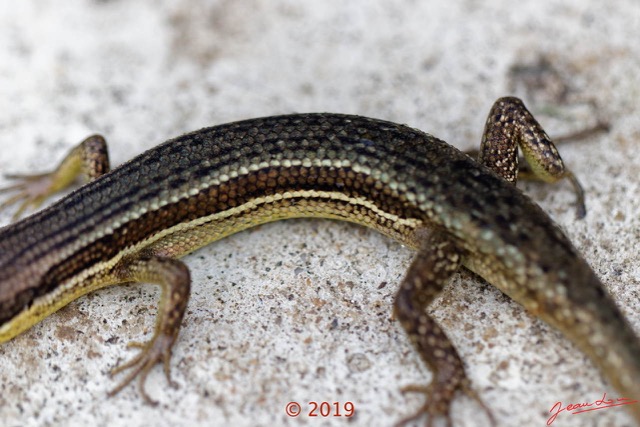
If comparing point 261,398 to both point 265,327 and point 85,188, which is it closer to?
point 265,327

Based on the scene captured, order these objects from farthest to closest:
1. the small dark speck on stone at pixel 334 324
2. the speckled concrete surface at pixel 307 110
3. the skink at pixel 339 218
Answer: the small dark speck on stone at pixel 334 324 → the speckled concrete surface at pixel 307 110 → the skink at pixel 339 218

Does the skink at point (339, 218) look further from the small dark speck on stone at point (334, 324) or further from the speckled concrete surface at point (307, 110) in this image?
the small dark speck on stone at point (334, 324)

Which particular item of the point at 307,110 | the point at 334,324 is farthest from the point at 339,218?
the point at 307,110

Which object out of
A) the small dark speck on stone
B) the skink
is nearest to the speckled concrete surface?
the small dark speck on stone

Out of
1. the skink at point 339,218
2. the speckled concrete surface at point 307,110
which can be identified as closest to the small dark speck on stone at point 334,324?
the speckled concrete surface at point 307,110

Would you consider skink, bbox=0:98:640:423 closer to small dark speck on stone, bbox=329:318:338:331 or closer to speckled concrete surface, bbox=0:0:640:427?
speckled concrete surface, bbox=0:0:640:427

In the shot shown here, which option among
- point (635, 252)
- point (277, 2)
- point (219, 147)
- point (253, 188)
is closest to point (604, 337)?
point (635, 252)

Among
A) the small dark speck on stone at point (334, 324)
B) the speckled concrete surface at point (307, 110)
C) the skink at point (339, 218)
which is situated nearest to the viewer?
the skink at point (339, 218)

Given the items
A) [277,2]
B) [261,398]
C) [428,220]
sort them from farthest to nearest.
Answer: [277,2], [428,220], [261,398]
